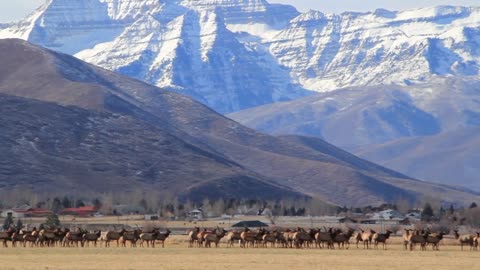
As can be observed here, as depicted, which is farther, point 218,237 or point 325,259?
point 218,237

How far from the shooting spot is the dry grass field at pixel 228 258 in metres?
93.6

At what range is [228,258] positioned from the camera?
338ft

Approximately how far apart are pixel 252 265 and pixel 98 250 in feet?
79.5

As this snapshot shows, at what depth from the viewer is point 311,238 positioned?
420ft

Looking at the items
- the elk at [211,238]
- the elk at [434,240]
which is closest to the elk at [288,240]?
the elk at [211,238]

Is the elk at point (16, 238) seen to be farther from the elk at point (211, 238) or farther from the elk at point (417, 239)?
the elk at point (417, 239)

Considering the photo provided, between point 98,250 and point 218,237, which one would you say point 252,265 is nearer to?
point 98,250

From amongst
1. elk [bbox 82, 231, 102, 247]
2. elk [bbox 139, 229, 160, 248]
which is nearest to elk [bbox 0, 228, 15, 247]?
elk [bbox 82, 231, 102, 247]

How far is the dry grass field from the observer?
9356cm

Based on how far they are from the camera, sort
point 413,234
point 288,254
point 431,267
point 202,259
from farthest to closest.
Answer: point 413,234
point 288,254
point 202,259
point 431,267

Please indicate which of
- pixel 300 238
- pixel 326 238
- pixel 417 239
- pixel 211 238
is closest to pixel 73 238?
pixel 211 238

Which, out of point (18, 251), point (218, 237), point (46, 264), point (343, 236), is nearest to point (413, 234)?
point (343, 236)

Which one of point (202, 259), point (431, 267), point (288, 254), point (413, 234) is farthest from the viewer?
point (413, 234)

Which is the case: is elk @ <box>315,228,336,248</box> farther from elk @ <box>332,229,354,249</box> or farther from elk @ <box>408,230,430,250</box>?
elk @ <box>408,230,430,250</box>
